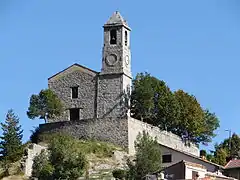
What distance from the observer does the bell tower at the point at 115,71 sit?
108000 mm

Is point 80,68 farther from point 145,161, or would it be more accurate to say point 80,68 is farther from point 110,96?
point 145,161

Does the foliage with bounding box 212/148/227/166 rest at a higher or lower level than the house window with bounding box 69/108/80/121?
lower

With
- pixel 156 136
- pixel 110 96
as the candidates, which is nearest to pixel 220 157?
pixel 156 136

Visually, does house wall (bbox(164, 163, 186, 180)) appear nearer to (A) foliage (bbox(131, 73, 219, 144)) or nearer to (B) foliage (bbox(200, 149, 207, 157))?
(A) foliage (bbox(131, 73, 219, 144))

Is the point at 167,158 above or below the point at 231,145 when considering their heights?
below

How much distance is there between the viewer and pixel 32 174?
9338 centimetres

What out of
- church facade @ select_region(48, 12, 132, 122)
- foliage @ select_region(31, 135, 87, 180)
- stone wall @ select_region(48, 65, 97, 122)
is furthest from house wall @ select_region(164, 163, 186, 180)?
stone wall @ select_region(48, 65, 97, 122)

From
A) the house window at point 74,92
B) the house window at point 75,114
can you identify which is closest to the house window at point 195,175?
the house window at point 75,114

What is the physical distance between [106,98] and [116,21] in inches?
321

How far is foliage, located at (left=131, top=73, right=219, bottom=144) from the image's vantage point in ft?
353

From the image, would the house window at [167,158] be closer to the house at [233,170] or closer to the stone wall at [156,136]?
the stone wall at [156,136]

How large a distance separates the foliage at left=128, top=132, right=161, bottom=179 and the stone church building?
45.6ft

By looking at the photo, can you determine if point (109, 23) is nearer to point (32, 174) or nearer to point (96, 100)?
point (96, 100)

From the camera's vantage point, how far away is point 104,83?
109 meters
